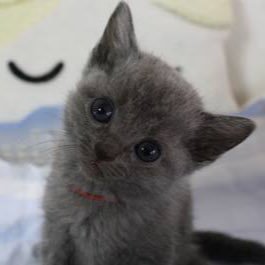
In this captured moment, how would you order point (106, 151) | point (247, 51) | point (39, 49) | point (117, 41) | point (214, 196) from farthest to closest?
1. point (247, 51)
2. point (39, 49)
3. point (214, 196)
4. point (117, 41)
5. point (106, 151)

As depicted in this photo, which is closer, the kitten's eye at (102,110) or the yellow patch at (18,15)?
the kitten's eye at (102,110)

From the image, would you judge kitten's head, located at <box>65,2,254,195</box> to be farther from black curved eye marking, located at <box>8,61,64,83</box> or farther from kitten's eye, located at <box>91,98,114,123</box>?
black curved eye marking, located at <box>8,61,64,83</box>

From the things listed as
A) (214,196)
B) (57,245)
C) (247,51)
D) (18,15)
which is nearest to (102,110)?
(57,245)

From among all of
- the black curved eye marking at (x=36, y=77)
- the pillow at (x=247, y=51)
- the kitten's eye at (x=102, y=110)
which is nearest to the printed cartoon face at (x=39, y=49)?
the black curved eye marking at (x=36, y=77)

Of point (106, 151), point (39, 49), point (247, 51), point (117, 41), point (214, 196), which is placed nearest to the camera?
point (106, 151)

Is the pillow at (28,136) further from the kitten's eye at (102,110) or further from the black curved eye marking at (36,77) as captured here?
the kitten's eye at (102,110)

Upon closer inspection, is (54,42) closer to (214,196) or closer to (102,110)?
(214,196)

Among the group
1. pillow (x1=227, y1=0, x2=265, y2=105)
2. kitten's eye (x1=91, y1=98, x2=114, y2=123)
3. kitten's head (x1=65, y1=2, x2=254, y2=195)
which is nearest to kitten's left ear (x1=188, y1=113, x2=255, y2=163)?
Answer: kitten's head (x1=65, y1=2, x2=254, y2=195)

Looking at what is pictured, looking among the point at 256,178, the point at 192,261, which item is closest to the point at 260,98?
the point at 256,178
